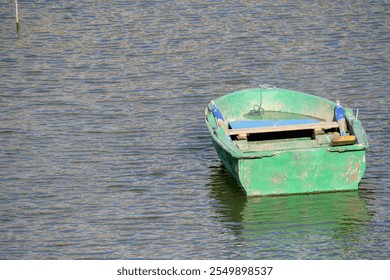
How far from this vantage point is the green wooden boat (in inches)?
659

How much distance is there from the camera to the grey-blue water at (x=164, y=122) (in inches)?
634

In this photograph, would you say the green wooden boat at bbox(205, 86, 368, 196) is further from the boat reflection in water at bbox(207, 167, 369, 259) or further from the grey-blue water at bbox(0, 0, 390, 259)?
the grey-blue water at bbox(0, 0, 390, 259)

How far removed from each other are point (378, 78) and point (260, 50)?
148 inches

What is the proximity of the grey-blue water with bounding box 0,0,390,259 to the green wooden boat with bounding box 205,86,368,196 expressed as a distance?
35cm

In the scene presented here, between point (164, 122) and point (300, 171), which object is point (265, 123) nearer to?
point (300, 171)

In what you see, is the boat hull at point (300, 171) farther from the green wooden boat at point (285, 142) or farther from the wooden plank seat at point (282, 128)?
the wooden plank seat at point (282, 128)

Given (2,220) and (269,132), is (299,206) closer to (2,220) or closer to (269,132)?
(269,132)

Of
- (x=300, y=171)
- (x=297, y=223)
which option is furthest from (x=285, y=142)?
(x=297, y=223)

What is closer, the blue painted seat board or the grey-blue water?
the grey-blue water

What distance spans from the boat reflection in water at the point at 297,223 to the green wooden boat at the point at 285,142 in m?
0.19

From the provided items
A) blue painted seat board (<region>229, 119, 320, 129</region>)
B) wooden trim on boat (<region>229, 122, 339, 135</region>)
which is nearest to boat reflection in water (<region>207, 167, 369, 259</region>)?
wooden trim on boat (<region>229, 122, 339, 135</region>)

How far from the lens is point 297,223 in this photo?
16.4m

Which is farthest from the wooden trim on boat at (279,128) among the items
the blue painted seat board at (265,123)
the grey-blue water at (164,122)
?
the grey-blue water at (164,122)

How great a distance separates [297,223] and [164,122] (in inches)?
243
